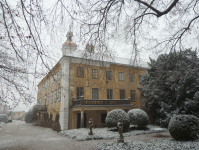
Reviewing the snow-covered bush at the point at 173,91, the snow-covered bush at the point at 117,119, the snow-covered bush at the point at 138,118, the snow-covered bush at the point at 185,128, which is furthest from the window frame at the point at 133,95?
the snow-covered bush at the point at 185,128

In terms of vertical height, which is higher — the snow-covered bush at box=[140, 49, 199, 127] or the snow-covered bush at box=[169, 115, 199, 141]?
the snow-covered bush at box=[140, 49, 199, 127]

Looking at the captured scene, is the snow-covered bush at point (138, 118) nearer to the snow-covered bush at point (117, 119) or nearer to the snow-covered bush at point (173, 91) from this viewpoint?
the snow-covered bush at point (117, 119)

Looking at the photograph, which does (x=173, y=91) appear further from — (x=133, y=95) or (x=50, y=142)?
(x=50, y=142)

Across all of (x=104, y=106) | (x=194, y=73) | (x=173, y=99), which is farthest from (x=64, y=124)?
(x=194, y=73)

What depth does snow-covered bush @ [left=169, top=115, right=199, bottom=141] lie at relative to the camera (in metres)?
9.85

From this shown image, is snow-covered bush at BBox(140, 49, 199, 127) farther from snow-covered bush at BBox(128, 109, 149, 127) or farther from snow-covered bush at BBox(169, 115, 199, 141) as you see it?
snow-covered bush at BBox(169, 115, 199, 141)

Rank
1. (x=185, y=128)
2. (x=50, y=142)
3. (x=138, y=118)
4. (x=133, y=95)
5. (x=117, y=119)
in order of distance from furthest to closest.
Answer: (x=133, y=95), (x=138, y=118), (x=117, y=119), (x=50, y=142), (x=185, y=128)

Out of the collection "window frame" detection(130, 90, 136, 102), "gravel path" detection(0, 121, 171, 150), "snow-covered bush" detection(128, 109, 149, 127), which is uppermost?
"window frame" detection(130, 90, 136, 102)

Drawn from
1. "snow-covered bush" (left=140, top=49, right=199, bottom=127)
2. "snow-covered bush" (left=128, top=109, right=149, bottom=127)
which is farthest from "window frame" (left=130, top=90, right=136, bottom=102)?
"snow-covered bush" (left=128, top=109, right=149, bottom=127)

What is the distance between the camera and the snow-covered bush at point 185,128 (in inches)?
388

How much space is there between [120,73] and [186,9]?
17.8 meters

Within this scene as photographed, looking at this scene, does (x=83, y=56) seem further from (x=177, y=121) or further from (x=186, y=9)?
(x=177, y=121)

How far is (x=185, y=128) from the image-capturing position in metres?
9.88

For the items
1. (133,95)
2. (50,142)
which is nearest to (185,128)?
(50,142)
